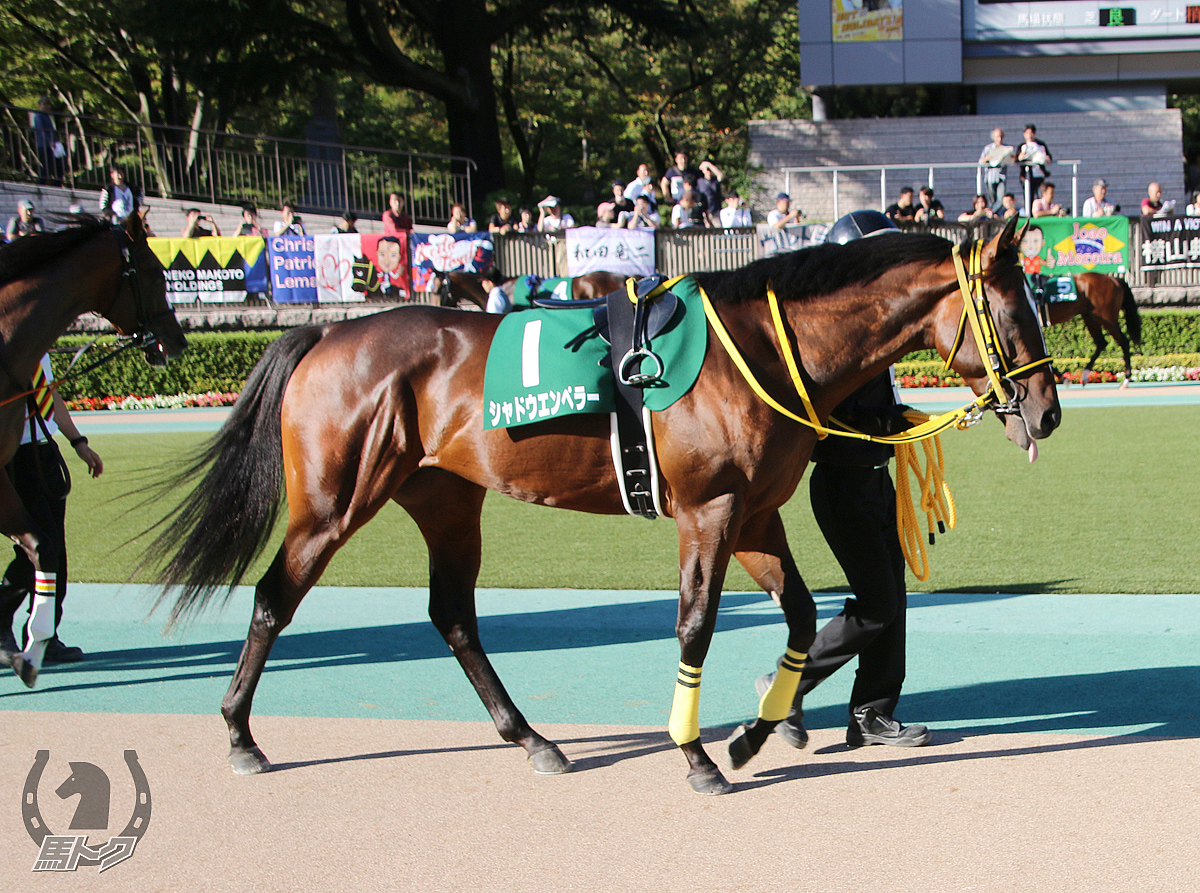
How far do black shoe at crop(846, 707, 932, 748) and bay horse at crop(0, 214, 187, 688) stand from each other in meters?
3.48

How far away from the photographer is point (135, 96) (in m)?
30.6

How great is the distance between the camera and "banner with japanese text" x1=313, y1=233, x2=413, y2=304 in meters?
19.5

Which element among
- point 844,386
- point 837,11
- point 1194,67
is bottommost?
point 844,386

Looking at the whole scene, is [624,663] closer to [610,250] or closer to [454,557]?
[454,557]

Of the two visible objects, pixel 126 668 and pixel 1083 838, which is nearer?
pixel 1083 838

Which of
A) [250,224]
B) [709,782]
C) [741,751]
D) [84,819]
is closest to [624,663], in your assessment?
[741,751]

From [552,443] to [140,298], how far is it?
2.46 metres

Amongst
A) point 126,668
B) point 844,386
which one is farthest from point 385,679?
point 844,386

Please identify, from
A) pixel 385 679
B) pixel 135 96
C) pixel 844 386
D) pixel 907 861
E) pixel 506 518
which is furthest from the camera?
pixel 135 96

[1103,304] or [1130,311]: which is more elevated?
[1103,304]

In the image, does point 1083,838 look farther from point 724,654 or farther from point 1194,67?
point 1194,67

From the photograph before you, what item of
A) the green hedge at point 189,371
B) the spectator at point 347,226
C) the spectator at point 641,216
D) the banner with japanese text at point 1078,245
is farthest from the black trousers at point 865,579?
the spectator at point 347,226

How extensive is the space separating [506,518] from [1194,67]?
84.9 ft

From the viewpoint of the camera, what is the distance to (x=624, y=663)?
17.6 ft
